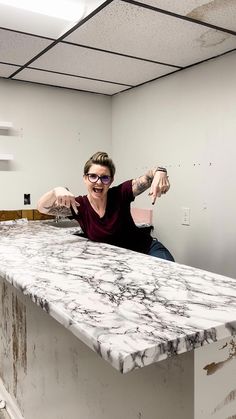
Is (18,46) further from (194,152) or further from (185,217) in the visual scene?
(185,217)

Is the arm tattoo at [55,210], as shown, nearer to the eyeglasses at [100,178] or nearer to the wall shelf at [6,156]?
the eyeglasses at [100,178]

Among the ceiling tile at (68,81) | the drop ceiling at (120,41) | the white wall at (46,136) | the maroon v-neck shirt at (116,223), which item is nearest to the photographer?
the drop ceiling at (120,41)

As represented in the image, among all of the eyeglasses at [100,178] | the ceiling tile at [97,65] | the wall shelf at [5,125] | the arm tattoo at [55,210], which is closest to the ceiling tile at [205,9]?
the ceiling tile at [97,65]

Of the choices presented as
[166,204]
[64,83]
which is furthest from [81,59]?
[166,204]

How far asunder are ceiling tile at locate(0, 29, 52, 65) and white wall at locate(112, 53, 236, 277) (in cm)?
106

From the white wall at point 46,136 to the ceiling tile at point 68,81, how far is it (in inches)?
4.6

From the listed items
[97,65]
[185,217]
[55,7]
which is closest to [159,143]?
[185,217]

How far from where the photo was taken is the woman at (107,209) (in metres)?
2.18

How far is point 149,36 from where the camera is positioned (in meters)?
2.10

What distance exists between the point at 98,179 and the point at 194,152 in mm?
855

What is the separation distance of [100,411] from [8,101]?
2.66 meters

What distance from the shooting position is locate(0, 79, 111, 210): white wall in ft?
10.2

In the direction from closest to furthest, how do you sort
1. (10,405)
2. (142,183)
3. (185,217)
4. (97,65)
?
1. (10,405)
2. (142,183)
3. (97,65)
4. (185,217)

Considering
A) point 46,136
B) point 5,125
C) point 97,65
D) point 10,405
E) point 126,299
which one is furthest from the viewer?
point 46,136
